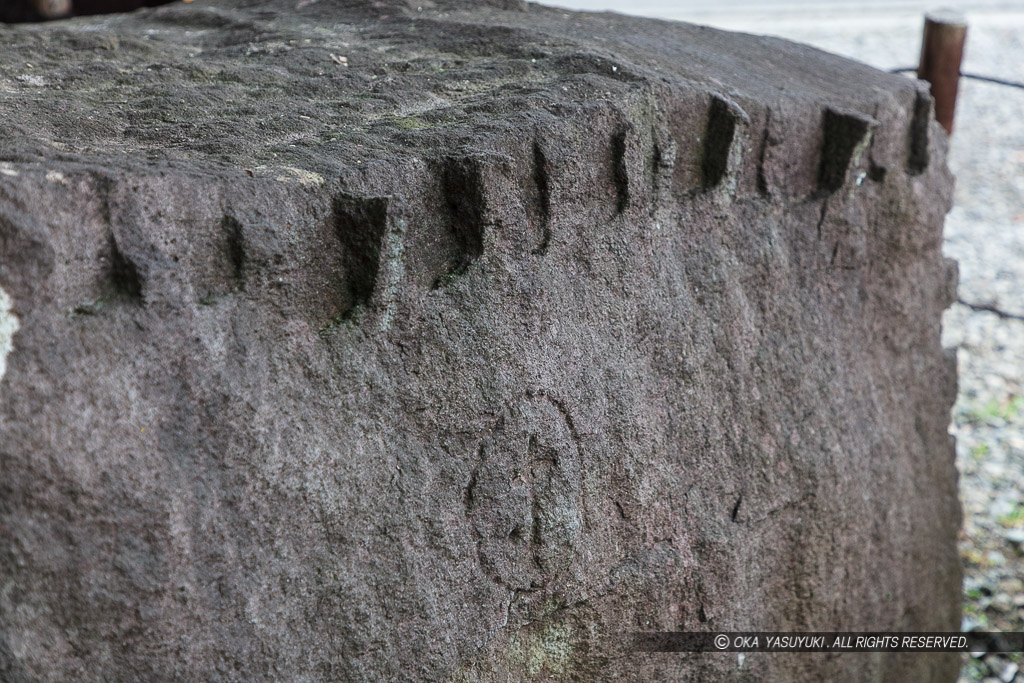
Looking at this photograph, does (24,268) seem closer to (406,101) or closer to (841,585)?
(406,101)

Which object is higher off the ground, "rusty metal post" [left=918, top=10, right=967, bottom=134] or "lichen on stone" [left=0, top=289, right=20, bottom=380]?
"rusty metal post" [left=918, top=10, right=967, bottom=134]

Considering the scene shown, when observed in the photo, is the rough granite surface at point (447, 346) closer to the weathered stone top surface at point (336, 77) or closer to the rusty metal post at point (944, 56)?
the weathered stone top surface at point (336, 77)

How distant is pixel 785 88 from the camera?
5.10ft

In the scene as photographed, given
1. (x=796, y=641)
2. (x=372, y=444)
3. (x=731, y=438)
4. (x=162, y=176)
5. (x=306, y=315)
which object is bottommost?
(x=796, y=641)

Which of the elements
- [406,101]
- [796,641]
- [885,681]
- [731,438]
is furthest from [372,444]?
[885,681]

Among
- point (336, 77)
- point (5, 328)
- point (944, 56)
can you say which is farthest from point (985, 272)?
point (5, 328)

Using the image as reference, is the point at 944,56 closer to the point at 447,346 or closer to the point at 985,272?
the point at 985,272

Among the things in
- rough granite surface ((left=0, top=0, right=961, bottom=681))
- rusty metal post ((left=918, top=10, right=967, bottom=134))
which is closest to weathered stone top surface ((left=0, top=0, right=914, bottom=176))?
rough granite surface ((left=0, top=0, right=961, bottom=681))

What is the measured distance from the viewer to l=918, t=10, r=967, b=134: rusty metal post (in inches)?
101

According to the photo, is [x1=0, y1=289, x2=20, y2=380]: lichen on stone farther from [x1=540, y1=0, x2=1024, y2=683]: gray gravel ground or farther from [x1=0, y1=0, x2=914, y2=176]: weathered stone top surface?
[x1=540, y1=0, x2=1024, y2=683]: gray gravel ground

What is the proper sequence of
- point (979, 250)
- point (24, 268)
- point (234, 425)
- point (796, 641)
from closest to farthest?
1. point (24, 268)
2. point (234, 425)
3. point (796, 641)
4. point (979, 250)

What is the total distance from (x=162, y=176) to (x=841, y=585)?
1.22m

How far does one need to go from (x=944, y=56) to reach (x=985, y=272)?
194 cm

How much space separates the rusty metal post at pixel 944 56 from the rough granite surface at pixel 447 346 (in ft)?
3.10
